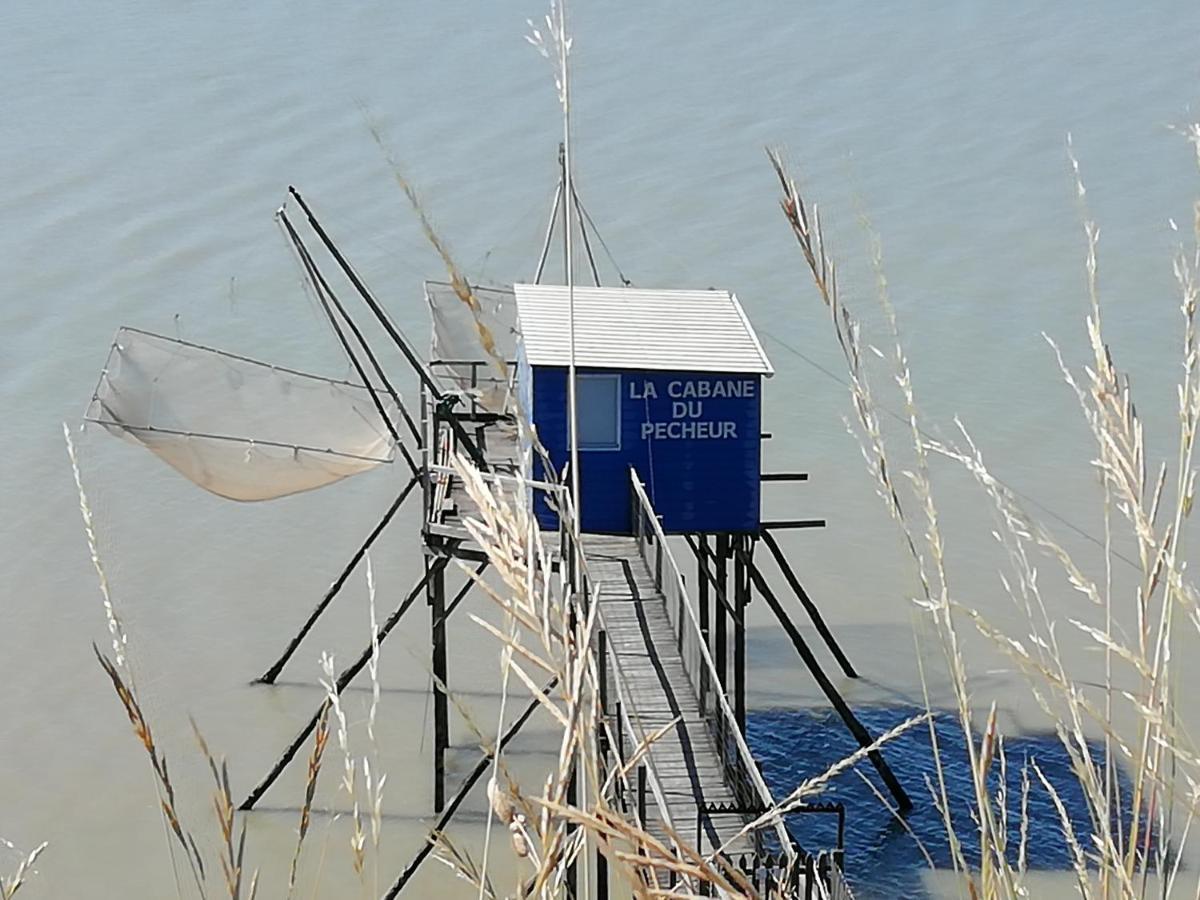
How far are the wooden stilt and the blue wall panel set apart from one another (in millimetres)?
1231

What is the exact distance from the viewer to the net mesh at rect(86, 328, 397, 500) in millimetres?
16891

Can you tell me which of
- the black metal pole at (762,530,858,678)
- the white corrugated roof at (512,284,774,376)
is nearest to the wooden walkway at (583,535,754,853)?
the white corrugated roof at (512,284,774,376)

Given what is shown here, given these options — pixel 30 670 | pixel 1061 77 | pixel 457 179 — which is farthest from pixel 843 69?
pixel 30 670

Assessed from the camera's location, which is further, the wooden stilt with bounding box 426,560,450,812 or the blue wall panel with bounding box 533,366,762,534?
the wooden stilt with bounding box 426,560,450,812

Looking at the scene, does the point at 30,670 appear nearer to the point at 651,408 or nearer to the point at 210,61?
the point at 651,408

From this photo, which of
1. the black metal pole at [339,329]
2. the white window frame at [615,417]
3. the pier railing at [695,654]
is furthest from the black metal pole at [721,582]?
the black metal pole at [339,329]

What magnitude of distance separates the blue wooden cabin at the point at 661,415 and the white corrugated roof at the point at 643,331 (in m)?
0.02

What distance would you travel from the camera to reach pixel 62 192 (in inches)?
1168

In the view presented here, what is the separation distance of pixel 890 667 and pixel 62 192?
17.2 metres

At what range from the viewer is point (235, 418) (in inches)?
705

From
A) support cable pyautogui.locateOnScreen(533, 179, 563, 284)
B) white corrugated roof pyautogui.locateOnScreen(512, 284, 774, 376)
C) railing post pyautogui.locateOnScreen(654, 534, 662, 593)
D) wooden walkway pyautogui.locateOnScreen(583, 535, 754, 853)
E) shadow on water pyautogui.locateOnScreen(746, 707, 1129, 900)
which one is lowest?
shadow on water pyautogui.locateOnScreen(746, 707, 1129, 900)

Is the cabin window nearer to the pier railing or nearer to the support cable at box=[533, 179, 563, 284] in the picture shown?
the pier railing

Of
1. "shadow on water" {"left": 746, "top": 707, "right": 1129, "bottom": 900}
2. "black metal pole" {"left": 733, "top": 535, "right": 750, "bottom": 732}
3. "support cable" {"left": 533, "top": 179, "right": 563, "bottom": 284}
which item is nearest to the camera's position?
"support cable" {"left": 533, "top": 179, "right": 563, "bottom": 284}

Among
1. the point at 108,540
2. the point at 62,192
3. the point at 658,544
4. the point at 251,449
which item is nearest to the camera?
the point at 658,544
